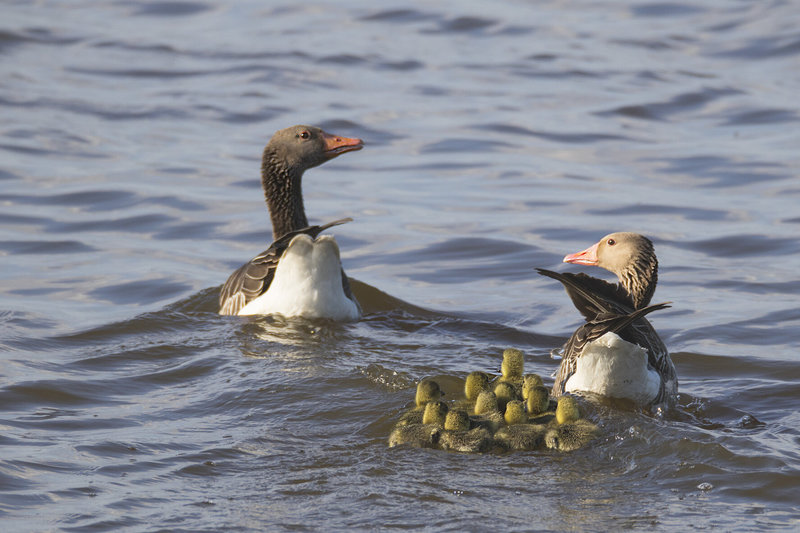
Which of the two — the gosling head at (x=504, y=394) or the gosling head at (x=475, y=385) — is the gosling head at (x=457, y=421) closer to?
the gosling head at (x=504, y=394)

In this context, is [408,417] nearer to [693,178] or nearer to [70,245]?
[70,245]

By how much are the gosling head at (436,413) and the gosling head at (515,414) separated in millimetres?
429

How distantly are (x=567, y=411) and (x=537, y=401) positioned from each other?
257 millimetres

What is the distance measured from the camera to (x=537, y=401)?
7375mm

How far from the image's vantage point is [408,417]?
736 cm

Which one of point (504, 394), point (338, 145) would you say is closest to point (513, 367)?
point (504, 394)


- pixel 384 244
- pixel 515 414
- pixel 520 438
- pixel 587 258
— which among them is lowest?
pixel 520 438

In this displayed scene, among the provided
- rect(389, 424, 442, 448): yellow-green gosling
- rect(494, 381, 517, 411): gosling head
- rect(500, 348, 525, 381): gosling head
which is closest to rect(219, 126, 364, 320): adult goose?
rect(500, 348, 525, 381): gosling head

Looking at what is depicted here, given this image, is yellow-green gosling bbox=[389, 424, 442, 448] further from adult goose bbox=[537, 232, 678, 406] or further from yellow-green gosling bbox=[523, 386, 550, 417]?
adult goose bbox=[537, 232, 678, 406]

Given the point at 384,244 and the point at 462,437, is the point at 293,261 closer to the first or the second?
the point at 462,437

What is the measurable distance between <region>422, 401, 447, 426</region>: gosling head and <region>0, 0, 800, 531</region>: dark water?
10.3 inches

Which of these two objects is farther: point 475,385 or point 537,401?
point 475,385

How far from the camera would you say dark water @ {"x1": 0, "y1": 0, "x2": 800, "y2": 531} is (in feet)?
21.6

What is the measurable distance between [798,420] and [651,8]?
2217 centimetres
